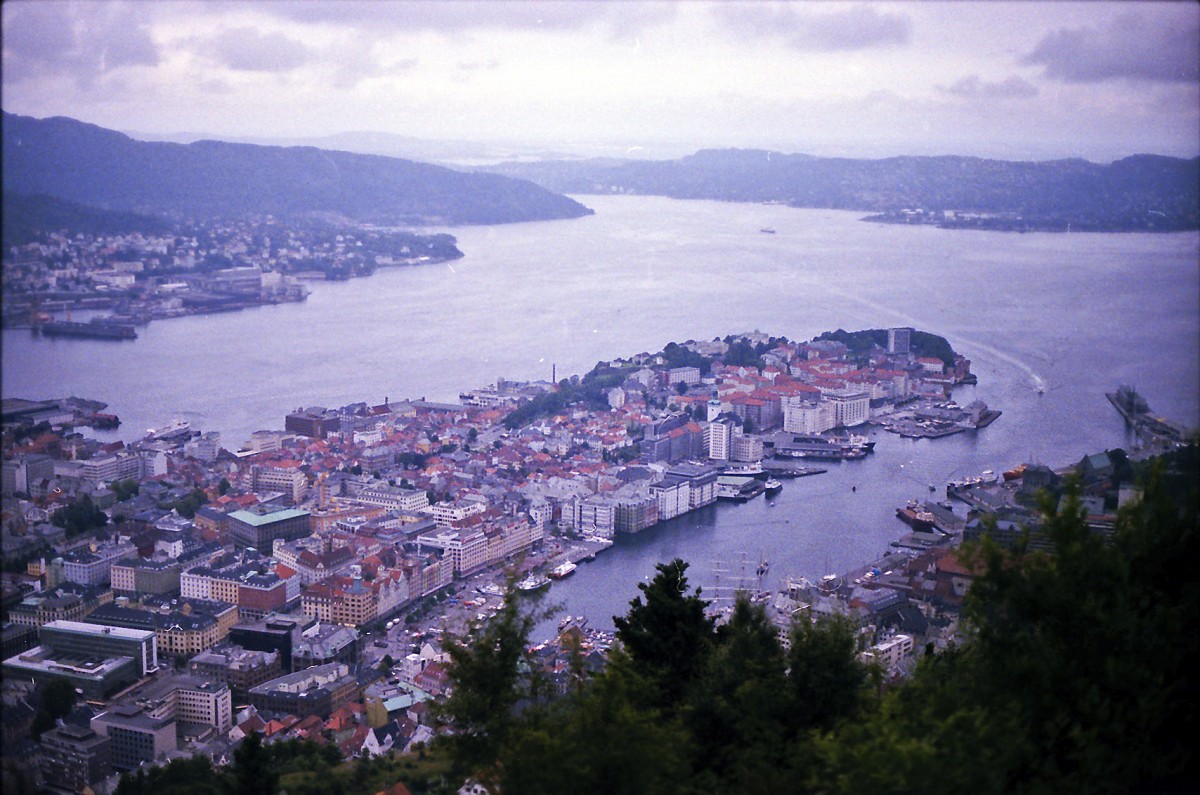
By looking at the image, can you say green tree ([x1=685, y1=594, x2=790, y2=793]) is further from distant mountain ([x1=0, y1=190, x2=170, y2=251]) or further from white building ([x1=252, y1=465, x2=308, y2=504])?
white building ([x1=252, y1=465, x2=308, y2=504])

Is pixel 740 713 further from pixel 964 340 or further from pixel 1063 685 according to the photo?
pixel 964 340

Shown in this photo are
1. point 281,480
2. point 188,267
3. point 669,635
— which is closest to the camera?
point 669,635

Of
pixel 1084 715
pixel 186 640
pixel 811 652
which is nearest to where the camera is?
pixel 1084 715

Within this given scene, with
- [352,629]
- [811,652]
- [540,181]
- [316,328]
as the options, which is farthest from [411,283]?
[811,652]

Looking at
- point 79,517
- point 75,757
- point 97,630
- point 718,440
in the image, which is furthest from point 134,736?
point 718,440

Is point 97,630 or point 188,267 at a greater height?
point 188,267

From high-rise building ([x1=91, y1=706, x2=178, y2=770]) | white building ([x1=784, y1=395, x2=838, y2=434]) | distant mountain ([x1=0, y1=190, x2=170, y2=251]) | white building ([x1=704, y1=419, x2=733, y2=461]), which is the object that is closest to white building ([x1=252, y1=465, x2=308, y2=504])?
distant mountain ([x1=0, y1=190, x2=170, y2=251])

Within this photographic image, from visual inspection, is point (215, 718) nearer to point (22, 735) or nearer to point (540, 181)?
point (22, 735)
